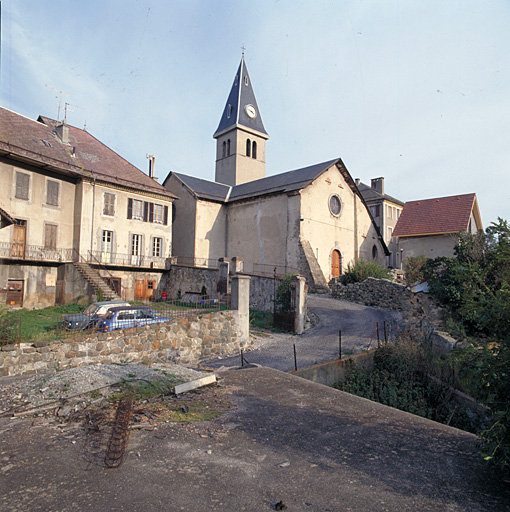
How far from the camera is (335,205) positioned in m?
28.0

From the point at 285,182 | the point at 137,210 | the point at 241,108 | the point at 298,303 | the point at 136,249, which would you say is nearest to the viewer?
the point at 298,303

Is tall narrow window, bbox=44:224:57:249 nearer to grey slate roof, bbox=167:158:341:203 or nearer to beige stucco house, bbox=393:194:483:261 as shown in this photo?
grey slate roof, bbox=167:158:341:203

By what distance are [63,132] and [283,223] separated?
52.9 feet

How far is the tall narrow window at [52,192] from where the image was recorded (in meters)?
21.3

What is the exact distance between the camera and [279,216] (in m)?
26.2

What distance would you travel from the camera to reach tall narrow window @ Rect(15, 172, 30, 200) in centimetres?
1992

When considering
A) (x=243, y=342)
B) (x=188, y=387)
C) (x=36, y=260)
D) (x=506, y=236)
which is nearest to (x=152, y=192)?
(x=36, y=260)

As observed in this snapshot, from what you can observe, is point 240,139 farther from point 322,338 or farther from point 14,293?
point 322,338

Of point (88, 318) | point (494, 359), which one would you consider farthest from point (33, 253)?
point (494, 359)

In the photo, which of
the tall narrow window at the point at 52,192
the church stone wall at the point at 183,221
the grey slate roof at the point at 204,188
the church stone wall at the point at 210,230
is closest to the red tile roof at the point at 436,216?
the church stone wall at the point at 210,230

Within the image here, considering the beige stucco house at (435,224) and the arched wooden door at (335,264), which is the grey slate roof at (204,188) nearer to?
the arched wooden door at (335,264)

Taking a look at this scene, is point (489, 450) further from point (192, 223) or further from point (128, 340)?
point (192, 223)

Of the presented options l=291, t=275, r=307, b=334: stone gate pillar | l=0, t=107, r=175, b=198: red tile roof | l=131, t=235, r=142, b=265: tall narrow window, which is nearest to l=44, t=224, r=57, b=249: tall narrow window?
l=0, t=107, r=175, b=198: red tile roof

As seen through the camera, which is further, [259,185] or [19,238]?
[259,185]
